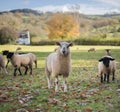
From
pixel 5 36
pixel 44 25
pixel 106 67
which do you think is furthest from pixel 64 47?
pixel 44 25

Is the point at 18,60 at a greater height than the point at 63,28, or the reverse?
the point at 63,28

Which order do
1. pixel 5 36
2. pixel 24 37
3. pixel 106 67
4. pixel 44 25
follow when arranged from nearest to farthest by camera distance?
pixel 106 67
pixel 5 36
pixel 44 25
pixel 24 37

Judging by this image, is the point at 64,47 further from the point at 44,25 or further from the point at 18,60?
the point at 44,25

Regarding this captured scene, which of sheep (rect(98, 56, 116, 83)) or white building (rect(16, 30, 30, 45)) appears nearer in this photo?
sheep (rect(98, 56, 116, 83))

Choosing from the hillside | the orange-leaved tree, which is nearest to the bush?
the hillside

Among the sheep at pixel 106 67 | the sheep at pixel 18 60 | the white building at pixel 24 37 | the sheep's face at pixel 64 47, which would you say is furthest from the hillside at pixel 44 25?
the sheep's face at pixel 64 47

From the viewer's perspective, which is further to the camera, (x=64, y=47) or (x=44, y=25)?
(x=44, y=25)

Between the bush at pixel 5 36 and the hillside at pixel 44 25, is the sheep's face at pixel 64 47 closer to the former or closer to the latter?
the bush at pixel 5 36

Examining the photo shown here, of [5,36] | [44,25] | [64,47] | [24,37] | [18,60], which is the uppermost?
[44,25]

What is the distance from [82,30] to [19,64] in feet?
444

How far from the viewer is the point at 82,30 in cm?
15500

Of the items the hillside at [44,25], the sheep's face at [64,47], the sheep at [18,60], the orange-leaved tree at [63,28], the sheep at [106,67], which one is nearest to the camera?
the sheep's face at [64,47]

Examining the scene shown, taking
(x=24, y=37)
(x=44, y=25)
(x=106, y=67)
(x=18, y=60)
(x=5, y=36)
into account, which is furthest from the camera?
(x=24, y=37)

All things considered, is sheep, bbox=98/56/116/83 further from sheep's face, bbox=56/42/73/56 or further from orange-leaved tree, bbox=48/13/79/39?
orange-leaved tree, bbox=48/13/79/39
